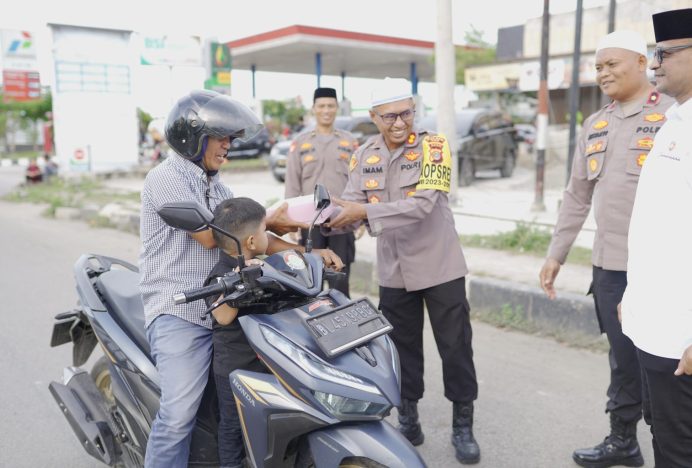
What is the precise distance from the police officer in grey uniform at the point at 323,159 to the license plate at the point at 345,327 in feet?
9.39

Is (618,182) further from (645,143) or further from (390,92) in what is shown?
(390,92)

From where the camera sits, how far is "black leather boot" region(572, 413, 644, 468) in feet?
10.4

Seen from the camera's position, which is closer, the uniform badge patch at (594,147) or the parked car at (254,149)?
the uniform badge patch at (594,147)

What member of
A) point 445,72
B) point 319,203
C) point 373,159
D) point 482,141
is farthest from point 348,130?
point 319,203

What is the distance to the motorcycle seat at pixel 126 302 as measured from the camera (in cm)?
291

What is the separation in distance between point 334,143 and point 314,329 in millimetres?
3423

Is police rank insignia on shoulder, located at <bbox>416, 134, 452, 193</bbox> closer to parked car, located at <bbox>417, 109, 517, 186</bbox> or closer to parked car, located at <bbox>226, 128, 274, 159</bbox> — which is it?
parked car, located at <bbox>417, 109, 517, 186</bbox>

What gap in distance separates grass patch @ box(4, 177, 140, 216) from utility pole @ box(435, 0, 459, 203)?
6.09 m

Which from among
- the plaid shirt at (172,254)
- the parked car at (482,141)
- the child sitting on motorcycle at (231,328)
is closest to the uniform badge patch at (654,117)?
the child sitting on motorcycle at (231,328)

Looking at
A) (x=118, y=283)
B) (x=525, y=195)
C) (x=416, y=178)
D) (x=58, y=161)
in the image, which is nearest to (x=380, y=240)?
(x=416, y=178)

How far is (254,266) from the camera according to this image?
7.13ft

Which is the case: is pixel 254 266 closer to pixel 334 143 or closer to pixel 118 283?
pixel 118 283

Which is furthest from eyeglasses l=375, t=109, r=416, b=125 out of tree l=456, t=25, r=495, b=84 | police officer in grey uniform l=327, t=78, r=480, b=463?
tree l=456, t=25, r=495, b=84

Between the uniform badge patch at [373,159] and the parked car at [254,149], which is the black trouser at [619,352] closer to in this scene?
the uniform badge patch at [373,159]
